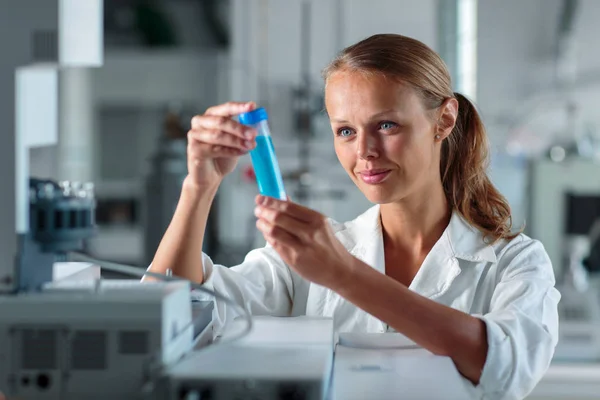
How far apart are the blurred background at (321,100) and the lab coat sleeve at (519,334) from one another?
2136mm

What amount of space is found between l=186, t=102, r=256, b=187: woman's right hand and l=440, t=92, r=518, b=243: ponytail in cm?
45

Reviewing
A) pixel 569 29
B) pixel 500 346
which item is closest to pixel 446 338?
pixel 500 346

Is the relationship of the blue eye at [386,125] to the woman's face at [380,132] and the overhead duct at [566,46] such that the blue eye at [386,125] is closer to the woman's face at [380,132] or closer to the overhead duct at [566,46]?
the woman's face at [380,132]

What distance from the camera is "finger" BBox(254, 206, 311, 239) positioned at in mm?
880

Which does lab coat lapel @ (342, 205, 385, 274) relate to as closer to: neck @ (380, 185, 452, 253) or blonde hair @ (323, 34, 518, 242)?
neck @ (380, 185, 452, 253)

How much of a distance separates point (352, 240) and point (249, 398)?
2.43 feet

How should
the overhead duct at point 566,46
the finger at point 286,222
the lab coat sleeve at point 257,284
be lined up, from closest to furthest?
the finger at point 286,222
the lab coat sleeve at point 257,284
the overhead duct at point 566,46

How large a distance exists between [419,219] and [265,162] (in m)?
Answer: 0.44

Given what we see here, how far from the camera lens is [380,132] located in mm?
1225

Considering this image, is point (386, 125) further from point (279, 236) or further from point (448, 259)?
point (279, 236)

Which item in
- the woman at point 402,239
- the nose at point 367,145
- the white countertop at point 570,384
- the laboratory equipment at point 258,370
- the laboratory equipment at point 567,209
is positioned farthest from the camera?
the laboratory equipment at point 567,209

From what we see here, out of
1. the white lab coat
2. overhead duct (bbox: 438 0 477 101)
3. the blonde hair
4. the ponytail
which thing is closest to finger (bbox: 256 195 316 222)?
the white lab coat

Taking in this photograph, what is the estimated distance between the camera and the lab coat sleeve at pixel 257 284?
1321mm

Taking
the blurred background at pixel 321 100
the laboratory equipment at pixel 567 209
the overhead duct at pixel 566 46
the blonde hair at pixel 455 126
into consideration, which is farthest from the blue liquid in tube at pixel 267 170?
the overhead duct at pixel 566 46
